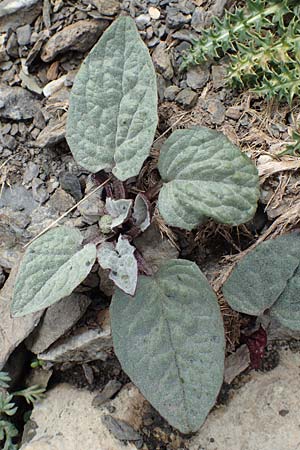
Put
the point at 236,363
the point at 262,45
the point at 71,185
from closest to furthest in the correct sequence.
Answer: the point at 262,45 < the point at 236,363 < the point at 71,185

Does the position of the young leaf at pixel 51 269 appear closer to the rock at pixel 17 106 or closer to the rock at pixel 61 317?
the rock at pixel 61 317

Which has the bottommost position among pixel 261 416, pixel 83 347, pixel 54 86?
pixel 261 416

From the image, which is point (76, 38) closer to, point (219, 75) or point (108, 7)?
point (108, 7)

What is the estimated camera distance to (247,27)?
2018 mm

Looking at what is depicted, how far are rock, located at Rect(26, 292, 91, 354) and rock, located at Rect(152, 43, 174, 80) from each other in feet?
2.61

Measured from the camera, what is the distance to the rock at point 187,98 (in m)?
2.14

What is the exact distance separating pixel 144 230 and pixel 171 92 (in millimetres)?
481

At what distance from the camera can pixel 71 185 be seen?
2223 mm

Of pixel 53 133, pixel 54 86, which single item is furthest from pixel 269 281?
pixel 54 86

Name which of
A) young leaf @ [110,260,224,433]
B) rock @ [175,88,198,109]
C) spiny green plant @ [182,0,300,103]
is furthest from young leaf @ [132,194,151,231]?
spiny green plant @ [182,0,300,103]

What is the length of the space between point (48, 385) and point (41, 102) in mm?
1002

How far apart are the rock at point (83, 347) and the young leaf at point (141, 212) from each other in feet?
1.17

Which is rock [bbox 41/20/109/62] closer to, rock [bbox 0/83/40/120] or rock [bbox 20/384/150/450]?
rock [bbox 0/83/40/120]

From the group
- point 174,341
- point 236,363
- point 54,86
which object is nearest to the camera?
point 174,341
